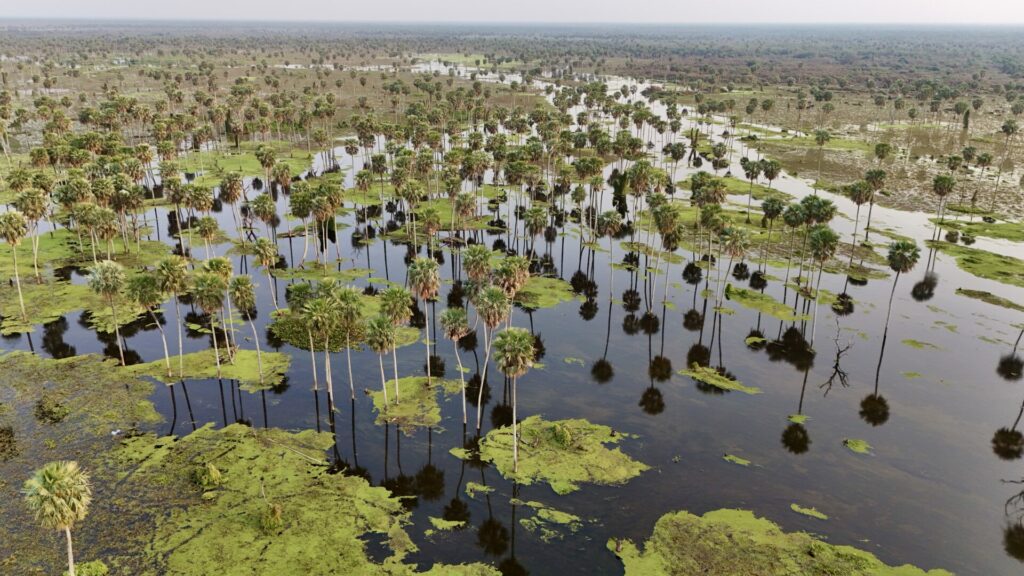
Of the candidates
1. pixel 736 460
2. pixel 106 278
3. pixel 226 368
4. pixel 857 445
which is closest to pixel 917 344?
pixel 857 445

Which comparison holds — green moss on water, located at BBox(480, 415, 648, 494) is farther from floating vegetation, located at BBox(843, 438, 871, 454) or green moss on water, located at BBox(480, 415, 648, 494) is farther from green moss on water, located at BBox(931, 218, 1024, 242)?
green moss on water, located at BBox(931, 218, 1024, 242)

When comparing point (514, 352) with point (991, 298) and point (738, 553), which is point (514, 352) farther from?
point (991, 298)

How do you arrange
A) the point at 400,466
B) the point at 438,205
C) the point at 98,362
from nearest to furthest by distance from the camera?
the point at 400,466 < the point at 98,362 < the point at 438,205

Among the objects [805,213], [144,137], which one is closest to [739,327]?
[805,213]

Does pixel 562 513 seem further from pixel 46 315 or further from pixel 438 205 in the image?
pixel 438 205

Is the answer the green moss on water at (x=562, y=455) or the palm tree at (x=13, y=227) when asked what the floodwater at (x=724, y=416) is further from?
the palm tree at (x=13, y=227)

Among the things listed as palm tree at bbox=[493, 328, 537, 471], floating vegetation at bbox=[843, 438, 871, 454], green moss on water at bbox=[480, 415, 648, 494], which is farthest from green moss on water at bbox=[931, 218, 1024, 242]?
palm tree at bbox=[493, 328, 537, 471]
